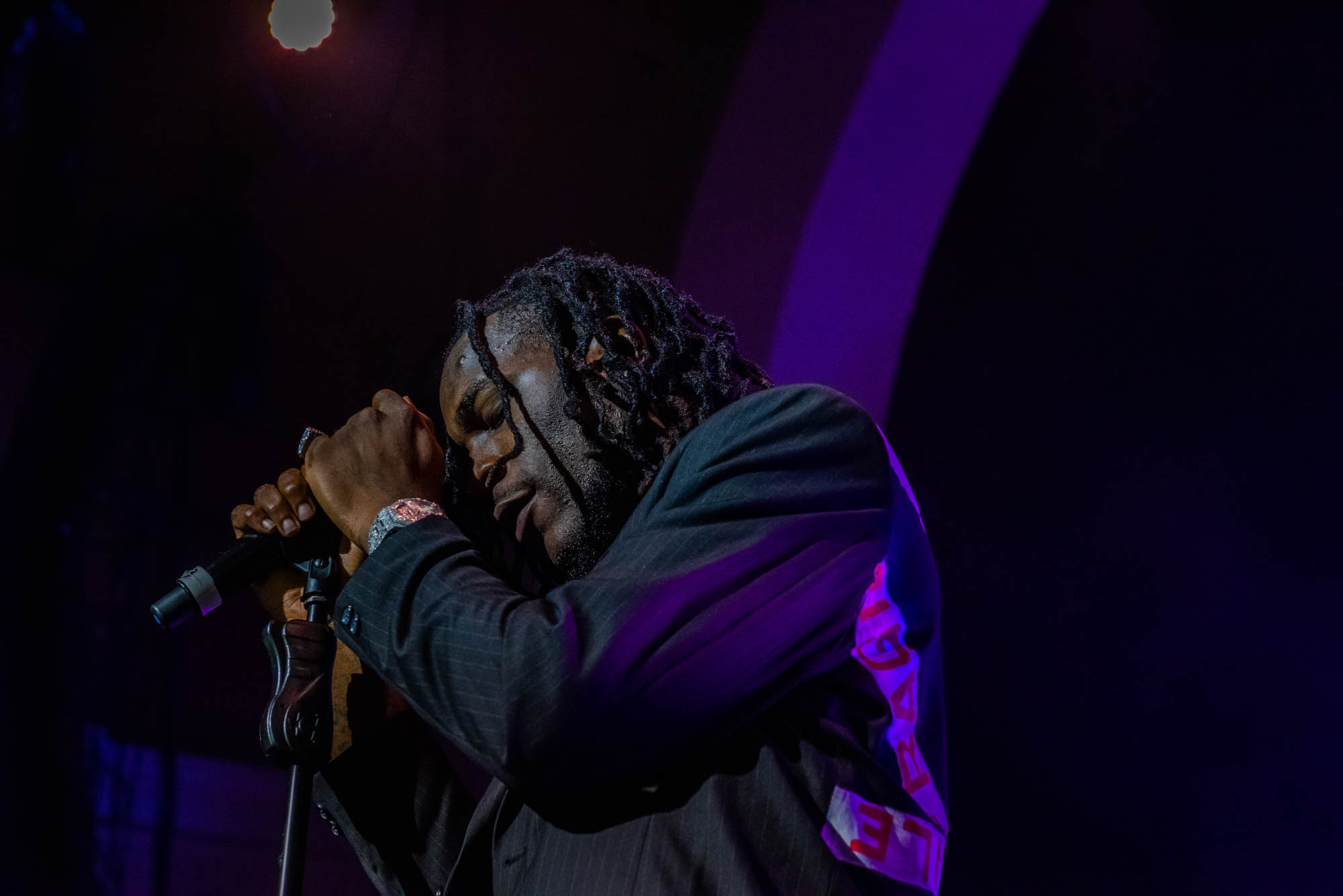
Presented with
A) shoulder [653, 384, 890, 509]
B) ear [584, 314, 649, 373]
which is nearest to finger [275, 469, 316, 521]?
ear [584, 314, 649, 373]

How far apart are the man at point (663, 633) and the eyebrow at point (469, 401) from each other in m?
0.09

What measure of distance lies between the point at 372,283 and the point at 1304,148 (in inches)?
94.0

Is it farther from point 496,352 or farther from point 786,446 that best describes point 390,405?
point 786,446

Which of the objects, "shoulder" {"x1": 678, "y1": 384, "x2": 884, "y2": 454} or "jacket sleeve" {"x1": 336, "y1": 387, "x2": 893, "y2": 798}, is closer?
"jacket sleeve" {"x1": 336, "y1": 387, "x2": 893, "y2": 798}

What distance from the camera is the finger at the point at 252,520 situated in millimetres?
1455

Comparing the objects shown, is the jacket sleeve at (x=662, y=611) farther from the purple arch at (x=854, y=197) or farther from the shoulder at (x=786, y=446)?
the purple arch at (x=854, y=197)

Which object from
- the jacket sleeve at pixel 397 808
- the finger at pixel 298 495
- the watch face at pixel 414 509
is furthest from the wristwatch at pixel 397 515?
the jacket sleeve at pixel 397 808

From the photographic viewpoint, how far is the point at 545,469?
149cm

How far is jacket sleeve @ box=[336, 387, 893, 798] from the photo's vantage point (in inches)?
37.5

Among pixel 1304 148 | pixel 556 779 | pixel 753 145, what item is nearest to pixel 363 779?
pixel 556 779

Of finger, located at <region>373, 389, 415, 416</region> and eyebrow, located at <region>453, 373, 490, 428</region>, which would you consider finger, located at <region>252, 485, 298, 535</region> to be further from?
eyebrow, located at <region>453, 373, 490, 428</region>

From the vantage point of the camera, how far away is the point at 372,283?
105 inches

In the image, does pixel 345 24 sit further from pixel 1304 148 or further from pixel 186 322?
pixel 1304 148

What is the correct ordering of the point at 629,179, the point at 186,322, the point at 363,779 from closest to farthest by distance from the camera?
the point at 363,779
the point at 186,322
the point at 629,179
